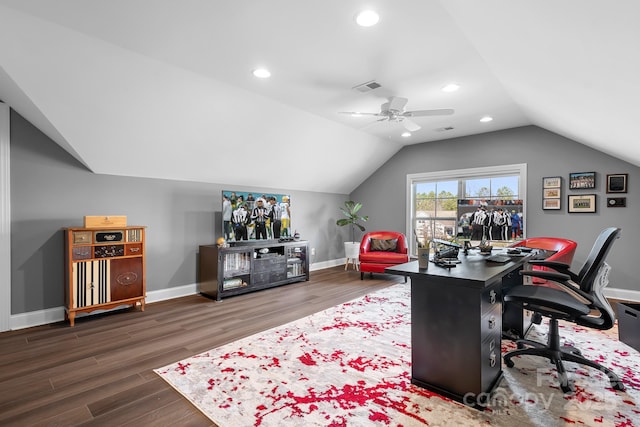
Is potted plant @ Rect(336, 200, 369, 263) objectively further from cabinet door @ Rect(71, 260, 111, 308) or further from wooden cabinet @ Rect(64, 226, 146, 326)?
cabinet door @ Rect(71, 260, 111, 308)

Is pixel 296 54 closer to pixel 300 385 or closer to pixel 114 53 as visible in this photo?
pixel 114 53

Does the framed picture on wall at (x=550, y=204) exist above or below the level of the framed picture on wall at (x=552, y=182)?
below

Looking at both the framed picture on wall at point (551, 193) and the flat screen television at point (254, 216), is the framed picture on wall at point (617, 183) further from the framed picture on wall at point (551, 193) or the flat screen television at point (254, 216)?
the flat screen television at point (254, 216)

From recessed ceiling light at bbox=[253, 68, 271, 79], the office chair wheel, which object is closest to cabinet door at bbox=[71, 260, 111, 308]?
recessed ceiling light at bbox=[253, 68, 271, 79]

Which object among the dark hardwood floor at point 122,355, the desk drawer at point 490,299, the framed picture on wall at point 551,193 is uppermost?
the framed picture on wall at point 551,193

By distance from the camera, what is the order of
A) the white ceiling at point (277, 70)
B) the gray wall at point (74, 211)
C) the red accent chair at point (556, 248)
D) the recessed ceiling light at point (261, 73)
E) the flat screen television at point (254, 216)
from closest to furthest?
the white ceiling at point (277, 70) < the recessed ceiling light at point (261, 73) < the gray wall at point (74, 211) < the red accent chair at point (556, 248) < the flat screen television at point (254, 216)

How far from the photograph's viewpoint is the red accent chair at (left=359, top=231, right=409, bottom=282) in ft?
18.0

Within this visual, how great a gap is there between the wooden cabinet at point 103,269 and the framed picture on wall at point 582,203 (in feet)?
20.9

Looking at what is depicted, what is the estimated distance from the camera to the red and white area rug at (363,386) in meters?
1.80

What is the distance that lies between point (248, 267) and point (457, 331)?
11.4 ft

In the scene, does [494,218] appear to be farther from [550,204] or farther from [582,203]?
[582,203]

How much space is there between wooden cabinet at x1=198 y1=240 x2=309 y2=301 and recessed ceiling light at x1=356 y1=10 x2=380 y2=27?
3320 mm

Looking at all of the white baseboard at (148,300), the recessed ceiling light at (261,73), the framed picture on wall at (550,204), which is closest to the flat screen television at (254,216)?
the white baseboard at (148,300)

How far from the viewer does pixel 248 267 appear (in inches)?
187
